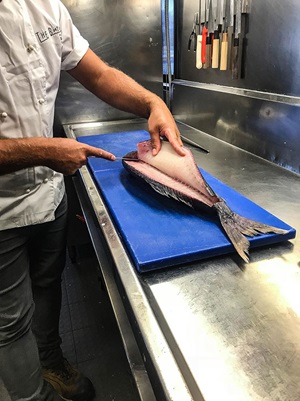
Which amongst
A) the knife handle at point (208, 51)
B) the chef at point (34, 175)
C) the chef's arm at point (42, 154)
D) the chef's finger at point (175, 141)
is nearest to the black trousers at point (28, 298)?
the chef at point (34, 175)

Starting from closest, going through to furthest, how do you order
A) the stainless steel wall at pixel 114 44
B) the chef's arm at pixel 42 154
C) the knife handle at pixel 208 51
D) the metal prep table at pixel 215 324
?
the metal prep table at pixel 215 324 < the chef's arm at pixel 42 154 < the knife handle at pixel 208 51 < the stainless steel wall at pixel 114 44

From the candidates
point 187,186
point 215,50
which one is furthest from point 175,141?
point 215,50

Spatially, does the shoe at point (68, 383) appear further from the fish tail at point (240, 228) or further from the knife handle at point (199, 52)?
the knife handle at point (199, 52)

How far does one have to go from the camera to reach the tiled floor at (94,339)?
1.65 metres

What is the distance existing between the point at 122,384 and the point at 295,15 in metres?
1.86

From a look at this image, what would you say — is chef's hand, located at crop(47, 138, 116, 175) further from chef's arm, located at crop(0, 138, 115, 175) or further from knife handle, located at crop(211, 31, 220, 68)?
knife handle, located at crop(211, 31, 220, 68)

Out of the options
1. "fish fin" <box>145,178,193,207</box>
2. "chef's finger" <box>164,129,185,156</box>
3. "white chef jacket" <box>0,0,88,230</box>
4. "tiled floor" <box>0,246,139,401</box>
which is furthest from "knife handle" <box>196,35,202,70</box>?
"tiled floor" <box>0,246,139,401</box>

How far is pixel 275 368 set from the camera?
60 centimetres

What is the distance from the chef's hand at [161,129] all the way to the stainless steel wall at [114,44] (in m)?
1.14

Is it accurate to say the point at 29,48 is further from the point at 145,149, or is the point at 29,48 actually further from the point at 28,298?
the point at 28,298

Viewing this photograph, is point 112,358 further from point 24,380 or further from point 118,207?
point 118,207

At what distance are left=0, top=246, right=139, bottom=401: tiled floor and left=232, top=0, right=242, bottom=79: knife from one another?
1571 millimetres

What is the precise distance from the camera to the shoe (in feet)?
5.11

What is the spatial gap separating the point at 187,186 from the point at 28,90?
2.01 feet
